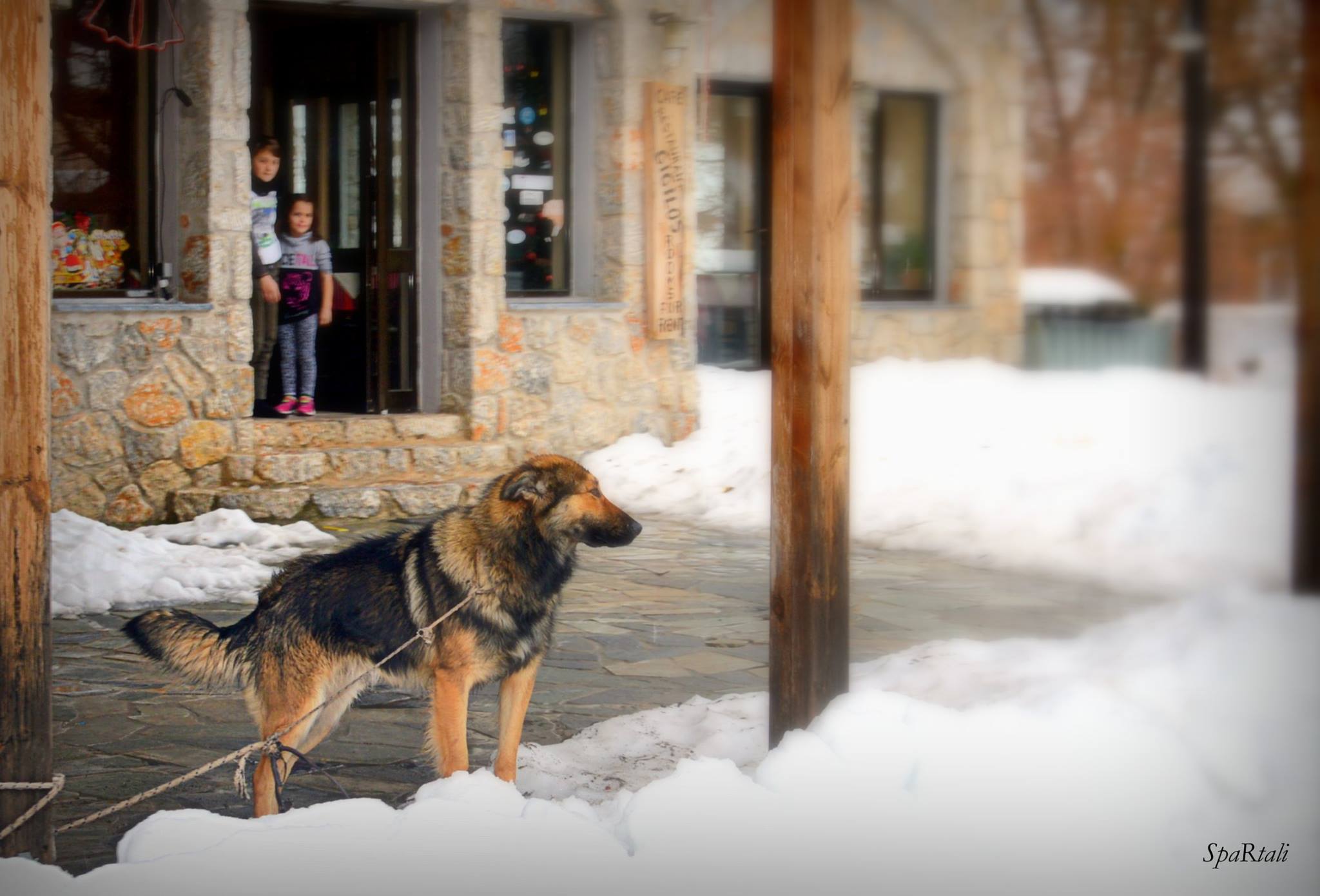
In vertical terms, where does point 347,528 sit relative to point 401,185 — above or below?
below

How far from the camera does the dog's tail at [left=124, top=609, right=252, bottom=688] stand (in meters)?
4.66

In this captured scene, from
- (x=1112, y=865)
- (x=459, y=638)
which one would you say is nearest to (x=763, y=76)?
(x=459, y=638)

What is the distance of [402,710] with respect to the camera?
6.11 meters

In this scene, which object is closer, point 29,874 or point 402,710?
point 29,874

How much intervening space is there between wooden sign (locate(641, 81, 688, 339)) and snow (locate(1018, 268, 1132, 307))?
4.54 meters

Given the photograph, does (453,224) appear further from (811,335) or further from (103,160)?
(811,335)

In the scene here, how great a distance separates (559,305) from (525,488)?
293 inches

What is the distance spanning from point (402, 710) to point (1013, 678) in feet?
7.72

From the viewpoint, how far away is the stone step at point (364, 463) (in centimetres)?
1061

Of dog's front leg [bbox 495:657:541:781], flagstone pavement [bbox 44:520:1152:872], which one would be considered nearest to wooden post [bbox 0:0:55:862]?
flagstone pavement [bbox 44:520:1152:872]

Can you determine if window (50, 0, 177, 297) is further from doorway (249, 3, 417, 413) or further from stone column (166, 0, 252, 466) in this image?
doorway (249, 3, 417, 413)

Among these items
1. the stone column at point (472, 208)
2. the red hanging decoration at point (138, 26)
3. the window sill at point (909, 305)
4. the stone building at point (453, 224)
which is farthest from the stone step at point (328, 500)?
the window sill at point (909, 305)

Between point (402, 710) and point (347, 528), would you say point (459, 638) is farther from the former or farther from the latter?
point (347, 528)

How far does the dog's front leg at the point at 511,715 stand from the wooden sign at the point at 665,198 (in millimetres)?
7874
